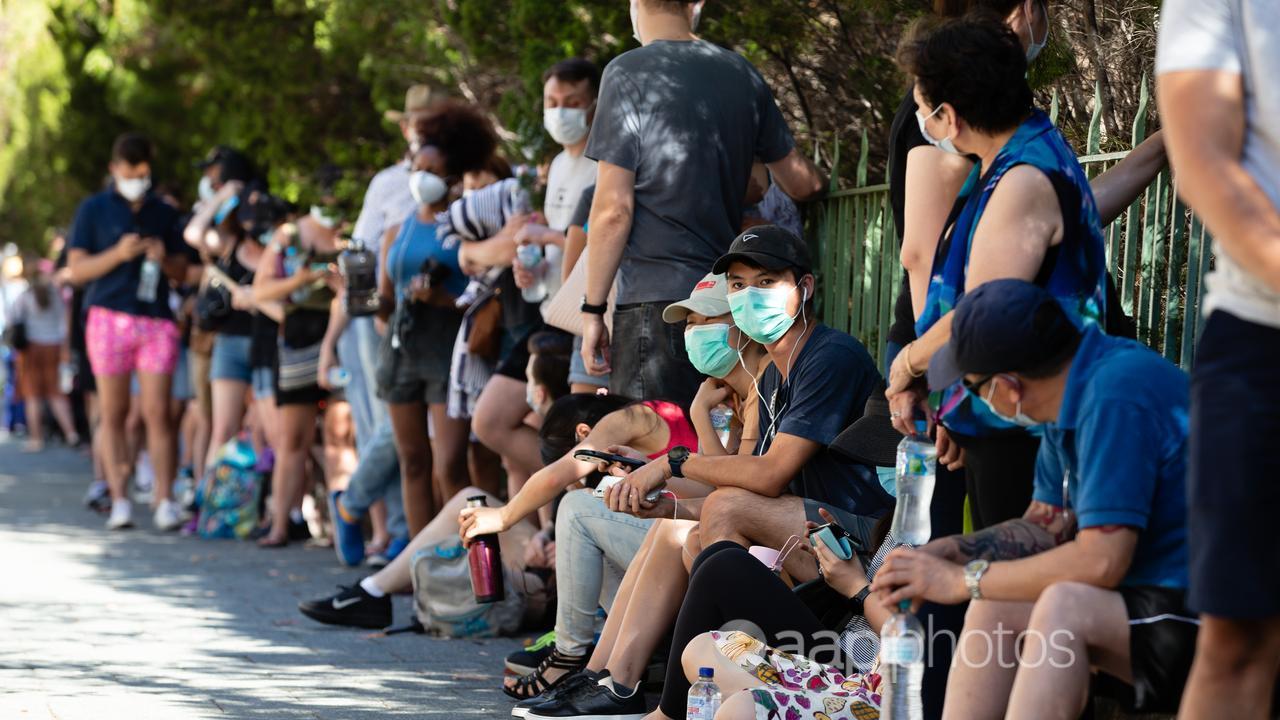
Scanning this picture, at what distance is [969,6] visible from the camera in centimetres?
488

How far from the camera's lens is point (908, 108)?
16.4 feet

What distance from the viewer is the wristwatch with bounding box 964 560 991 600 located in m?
3.64

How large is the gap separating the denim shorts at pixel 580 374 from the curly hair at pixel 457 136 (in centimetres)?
205

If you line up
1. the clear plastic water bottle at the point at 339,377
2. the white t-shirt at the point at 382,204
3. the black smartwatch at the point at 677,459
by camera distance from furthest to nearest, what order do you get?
the clear plastic water bottle at the point at 339,377
the white t-shirt at the point at 382,204
the black smartwatch at the point at 677,459

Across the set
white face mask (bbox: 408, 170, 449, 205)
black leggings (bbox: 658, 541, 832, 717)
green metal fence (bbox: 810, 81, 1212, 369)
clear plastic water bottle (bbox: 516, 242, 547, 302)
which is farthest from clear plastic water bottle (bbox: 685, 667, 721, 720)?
white face mask (bbox: 408, 170, 449, 205)

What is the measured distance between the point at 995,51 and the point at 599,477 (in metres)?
2.56

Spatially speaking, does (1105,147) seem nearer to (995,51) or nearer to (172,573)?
(995,51)

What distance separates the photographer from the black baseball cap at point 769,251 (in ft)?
18.2

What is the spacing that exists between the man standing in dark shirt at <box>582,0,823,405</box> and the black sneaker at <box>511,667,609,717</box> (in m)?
1.30

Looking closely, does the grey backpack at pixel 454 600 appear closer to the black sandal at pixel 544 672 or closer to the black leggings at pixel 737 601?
the black sandal at pixel 544 672

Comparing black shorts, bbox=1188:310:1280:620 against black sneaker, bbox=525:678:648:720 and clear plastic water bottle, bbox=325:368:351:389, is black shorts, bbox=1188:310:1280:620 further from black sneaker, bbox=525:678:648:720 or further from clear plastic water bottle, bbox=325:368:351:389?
clear plastic water bottle, bbox=325:368:351:389

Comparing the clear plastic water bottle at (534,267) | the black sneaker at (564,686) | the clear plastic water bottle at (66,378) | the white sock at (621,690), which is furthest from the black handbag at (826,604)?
the clear plastic water bottle at (66,378)

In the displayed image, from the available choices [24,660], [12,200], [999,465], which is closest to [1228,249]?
[999,465]

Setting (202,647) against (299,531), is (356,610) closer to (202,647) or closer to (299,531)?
(202,647)
